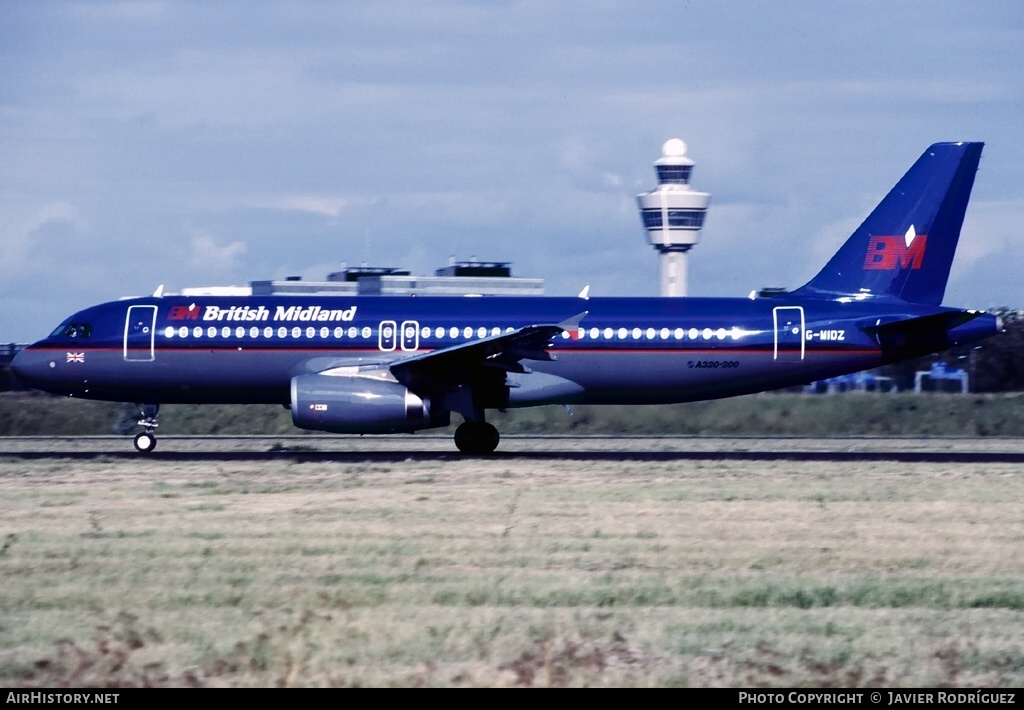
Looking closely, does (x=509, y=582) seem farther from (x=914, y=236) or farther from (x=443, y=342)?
(x=914, y=236)

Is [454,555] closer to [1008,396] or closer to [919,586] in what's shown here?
[919,586]

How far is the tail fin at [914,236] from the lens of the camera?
92.4 ft

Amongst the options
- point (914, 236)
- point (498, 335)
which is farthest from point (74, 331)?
point (914, 236)

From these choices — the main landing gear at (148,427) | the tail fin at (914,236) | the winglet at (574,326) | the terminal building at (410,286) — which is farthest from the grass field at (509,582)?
the terminal building at (410,286)

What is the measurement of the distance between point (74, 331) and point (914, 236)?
680 inches

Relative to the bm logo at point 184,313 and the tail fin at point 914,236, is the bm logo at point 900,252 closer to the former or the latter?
the tail fin at point 914,236

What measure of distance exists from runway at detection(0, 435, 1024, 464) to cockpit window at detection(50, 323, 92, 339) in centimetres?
237

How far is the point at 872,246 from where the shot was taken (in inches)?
1117

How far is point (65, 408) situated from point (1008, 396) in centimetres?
2916

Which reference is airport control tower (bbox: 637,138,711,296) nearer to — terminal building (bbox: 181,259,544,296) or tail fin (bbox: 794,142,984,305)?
terminal building (bbox: 181,259,544,296)

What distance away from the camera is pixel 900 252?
2816cm

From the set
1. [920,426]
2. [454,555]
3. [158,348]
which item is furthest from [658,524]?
[920,426]

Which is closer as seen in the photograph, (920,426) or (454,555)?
(454,555)

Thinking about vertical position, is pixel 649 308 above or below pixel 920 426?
above
